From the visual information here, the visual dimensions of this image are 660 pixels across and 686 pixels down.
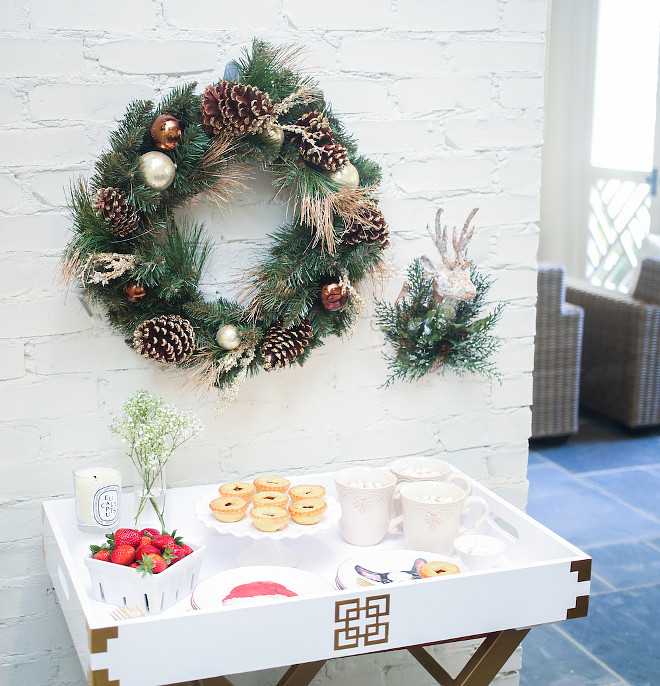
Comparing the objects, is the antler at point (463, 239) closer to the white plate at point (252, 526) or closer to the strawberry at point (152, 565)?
the white plate at point (252, 526)

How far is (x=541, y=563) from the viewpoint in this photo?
1.36 metres

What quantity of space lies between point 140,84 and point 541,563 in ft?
3.48

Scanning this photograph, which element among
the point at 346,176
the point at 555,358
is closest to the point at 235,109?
the point at 346,176

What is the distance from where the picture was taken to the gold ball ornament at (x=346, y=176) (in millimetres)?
1538

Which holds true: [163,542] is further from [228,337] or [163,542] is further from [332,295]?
[332,295]

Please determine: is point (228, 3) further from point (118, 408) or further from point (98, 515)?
point (98, 515)

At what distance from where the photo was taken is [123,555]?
1294mm

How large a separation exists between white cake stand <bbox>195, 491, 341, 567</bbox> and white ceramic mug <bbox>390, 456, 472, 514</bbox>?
0.16m

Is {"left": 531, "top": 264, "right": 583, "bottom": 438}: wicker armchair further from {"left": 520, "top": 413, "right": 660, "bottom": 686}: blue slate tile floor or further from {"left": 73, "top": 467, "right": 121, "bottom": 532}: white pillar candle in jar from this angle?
{"left": 73, "top": 467, "right": 121, "bottom": 532}: white pillar candle in jar

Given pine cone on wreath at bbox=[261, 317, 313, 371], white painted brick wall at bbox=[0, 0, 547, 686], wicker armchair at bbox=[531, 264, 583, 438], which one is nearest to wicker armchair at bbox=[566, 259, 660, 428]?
wicker armchair at bbox=[531, 264, 583, 438]

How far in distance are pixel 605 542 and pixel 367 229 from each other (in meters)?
1.91

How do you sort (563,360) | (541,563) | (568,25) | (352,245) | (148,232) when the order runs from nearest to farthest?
(541,563), (148,232), (352,245), (563,360), (568,25)

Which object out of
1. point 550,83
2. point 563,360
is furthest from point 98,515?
point 550,83

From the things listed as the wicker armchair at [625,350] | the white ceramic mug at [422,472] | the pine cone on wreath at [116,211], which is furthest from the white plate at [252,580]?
the wicker armchair at [625,350]
